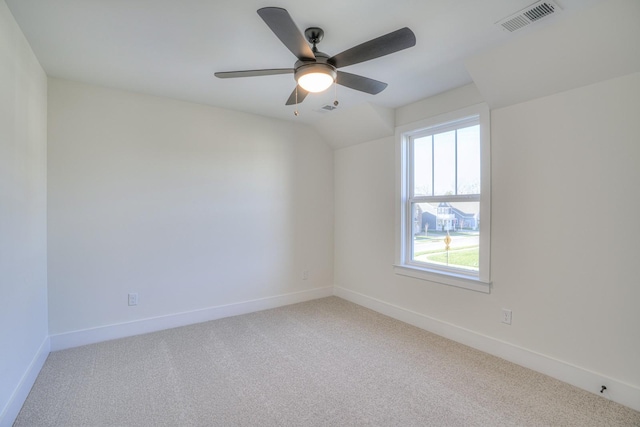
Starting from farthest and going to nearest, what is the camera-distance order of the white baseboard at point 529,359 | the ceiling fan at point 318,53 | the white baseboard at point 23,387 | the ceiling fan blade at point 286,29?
the white baseboard at point 529,359 → the white baseboard at point 23,387 → the ceiling fan at point 318,53 → the ceiling fan blade at point 286,29

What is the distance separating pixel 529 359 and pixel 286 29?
9.85 feet

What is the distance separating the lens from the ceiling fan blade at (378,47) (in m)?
1.61

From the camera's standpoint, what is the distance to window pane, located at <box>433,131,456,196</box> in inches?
126

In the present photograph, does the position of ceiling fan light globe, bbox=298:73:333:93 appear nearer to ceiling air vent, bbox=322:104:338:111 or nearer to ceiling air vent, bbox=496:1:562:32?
ceiling air vent, bbox=496:1:562:32

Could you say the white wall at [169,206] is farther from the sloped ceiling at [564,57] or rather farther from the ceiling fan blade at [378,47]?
the sloped ceiling at [564,57]

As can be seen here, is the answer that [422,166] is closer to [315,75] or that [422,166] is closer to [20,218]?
[315,75]

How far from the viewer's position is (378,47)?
1.73m

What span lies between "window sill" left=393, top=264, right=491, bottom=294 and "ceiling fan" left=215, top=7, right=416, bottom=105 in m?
1.96

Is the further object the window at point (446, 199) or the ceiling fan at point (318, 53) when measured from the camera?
the window at point (446, 199)

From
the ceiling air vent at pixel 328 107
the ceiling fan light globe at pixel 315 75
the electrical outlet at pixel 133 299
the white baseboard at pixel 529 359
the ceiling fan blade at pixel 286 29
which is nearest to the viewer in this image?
the ceiling fan blade at pixel 286 29

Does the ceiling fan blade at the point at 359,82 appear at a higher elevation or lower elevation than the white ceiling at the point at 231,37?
lower

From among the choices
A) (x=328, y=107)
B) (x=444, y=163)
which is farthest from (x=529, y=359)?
(x=328, y=107)

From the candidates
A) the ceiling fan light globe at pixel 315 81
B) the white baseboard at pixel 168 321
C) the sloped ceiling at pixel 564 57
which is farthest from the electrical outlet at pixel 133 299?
the sloped ceiling at pixel 564 57

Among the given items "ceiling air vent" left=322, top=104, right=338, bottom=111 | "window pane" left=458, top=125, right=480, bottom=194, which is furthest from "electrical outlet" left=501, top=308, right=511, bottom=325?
"ceiling air vent" left=322, top=104, right=338, bottom=111
